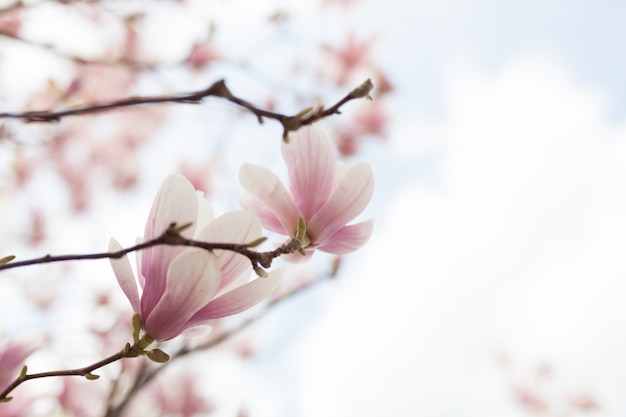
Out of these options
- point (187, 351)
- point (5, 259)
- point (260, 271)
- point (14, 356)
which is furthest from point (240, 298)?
point (187, 351)

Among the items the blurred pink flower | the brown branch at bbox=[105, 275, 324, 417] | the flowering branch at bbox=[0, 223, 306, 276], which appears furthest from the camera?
the brown branch at bbox=[105, 275, 324, 417]

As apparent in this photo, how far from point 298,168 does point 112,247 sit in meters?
0.19

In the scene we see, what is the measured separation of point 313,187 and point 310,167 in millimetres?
21

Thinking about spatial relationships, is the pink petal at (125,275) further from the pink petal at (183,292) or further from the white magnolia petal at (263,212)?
the white magnolia petal at (263,212)

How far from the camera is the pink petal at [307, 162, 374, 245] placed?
526 mm

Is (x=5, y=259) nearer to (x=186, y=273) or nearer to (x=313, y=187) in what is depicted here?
(x=186, y=273)

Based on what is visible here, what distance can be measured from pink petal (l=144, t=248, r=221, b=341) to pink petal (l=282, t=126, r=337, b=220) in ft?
0.44

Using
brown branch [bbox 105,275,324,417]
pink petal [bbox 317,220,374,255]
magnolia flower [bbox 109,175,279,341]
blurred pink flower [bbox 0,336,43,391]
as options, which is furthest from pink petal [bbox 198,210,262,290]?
brown branch [bbox 105,275,324,417]

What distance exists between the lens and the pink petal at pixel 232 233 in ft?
1.49

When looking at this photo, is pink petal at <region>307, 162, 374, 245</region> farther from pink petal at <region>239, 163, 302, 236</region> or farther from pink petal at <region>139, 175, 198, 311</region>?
pink petal at <region>139, 175, 198, 311</region>

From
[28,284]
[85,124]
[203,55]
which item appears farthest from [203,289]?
[85,124]

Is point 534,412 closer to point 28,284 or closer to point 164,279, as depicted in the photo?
point 28,284

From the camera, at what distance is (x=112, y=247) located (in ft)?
1.54

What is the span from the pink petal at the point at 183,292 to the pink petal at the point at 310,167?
0.44 ft
